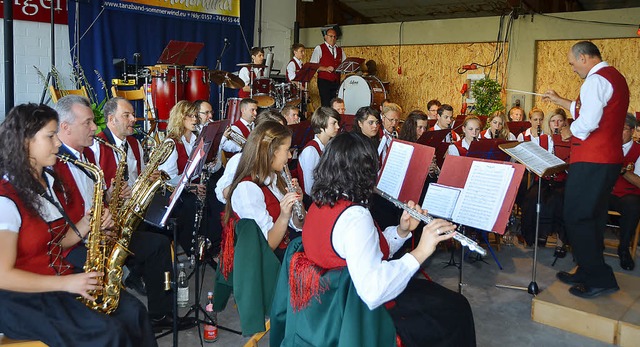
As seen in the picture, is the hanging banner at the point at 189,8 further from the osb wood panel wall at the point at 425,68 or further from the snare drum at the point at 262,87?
the osb wood panel wall at the point at 425,68

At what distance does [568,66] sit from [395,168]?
721 centimetres

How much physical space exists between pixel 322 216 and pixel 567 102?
2.69 m

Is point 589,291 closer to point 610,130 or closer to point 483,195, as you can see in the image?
point 610,130

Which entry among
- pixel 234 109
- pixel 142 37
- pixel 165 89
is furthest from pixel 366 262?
pixel 142 37

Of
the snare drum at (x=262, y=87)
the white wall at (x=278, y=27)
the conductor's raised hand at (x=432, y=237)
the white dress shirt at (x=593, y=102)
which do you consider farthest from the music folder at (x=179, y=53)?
the conductor's raised hand at (x=432, y=237)

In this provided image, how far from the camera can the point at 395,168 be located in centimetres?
389

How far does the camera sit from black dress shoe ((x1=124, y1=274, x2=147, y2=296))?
Answer: 13.9ft

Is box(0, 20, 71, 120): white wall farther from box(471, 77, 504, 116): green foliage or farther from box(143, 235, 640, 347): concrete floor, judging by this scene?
box(471, 77, 504, 116): green foliage

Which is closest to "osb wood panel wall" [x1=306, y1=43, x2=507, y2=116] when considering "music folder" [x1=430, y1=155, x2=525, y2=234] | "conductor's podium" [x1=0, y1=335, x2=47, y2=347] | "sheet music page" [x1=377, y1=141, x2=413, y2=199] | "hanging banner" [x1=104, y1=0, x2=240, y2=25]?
"hanging banner" [x1=104, y1=0, x2=240, y2=25]

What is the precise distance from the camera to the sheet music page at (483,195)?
332 cm

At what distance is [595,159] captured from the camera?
400 centimetres

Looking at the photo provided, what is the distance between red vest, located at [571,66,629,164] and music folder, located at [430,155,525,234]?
3.35 feet

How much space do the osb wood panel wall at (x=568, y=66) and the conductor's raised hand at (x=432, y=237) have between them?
8398 millimetres

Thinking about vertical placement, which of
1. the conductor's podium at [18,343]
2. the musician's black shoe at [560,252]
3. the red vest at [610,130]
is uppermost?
the red vest at [610,130]
